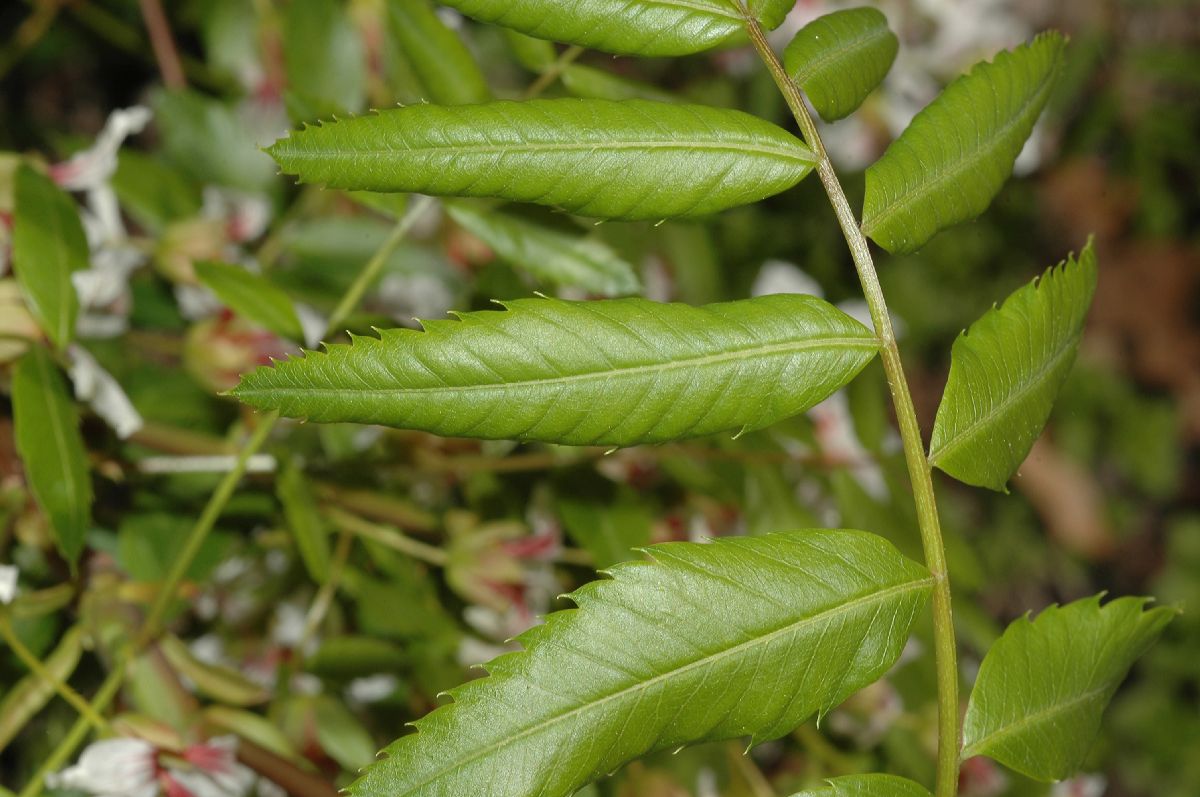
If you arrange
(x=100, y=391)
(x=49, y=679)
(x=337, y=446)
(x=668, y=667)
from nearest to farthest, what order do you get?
(x=668, y=667) < (x=49, y=679) < (x=100, y=391) < (x=337, y=446)

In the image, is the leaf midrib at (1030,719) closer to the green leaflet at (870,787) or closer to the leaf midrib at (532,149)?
the green leaflet at (870,787)

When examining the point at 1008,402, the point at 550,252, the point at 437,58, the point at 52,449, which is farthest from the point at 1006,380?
the point at 52,449

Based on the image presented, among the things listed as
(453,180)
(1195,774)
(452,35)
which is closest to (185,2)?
(452,35)

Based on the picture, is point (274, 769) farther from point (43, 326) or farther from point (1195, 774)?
point (1195, 774)

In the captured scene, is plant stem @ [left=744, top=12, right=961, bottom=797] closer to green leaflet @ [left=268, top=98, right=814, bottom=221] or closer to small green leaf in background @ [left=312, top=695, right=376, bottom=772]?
green leaflet @ [left=268, top=98, right=814, bottom=221]

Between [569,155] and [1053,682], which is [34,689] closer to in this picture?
[569,155]

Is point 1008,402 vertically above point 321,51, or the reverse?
point 321,51
